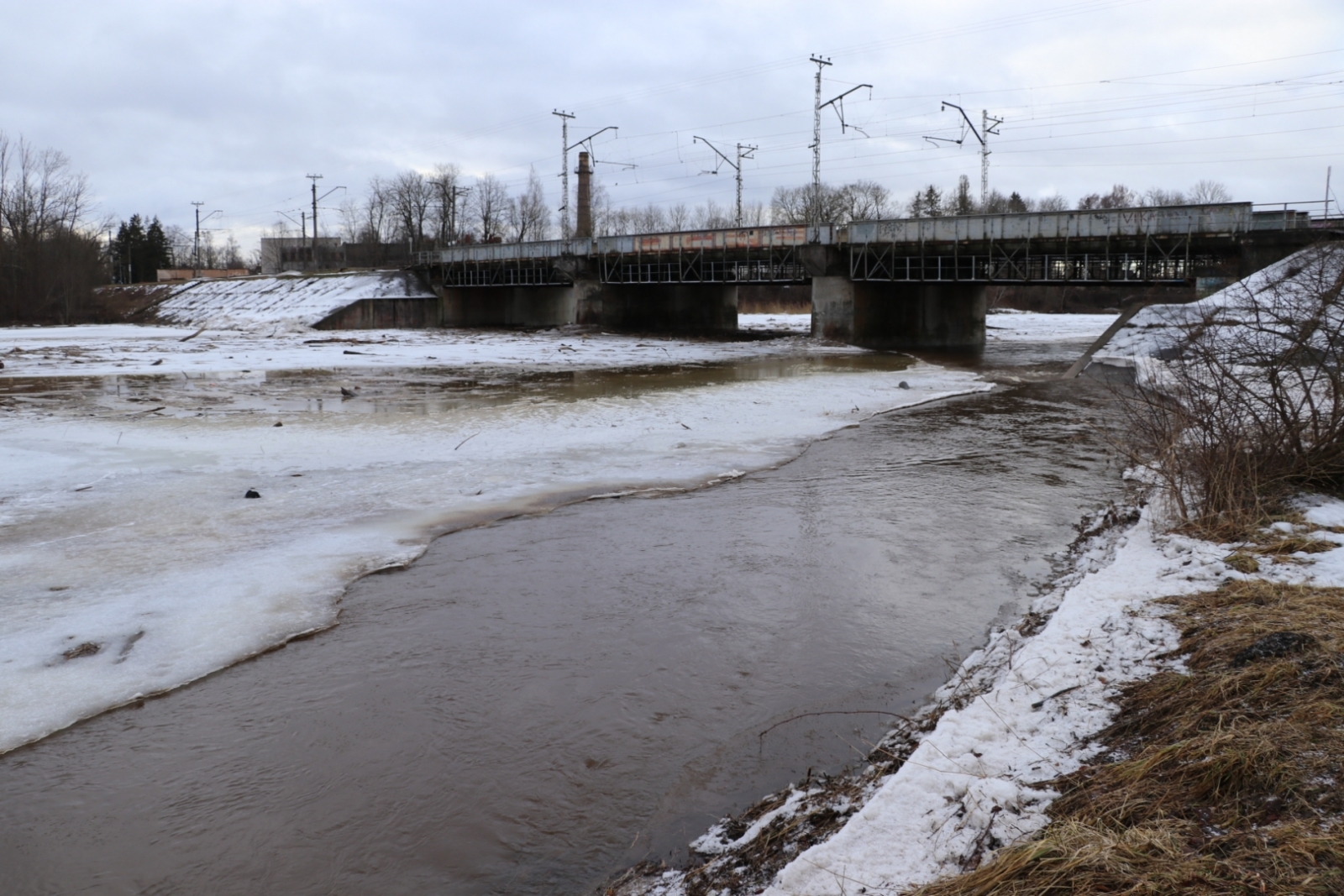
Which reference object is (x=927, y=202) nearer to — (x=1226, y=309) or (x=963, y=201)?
(x=963, y=201)

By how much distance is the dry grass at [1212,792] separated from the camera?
11.2ft

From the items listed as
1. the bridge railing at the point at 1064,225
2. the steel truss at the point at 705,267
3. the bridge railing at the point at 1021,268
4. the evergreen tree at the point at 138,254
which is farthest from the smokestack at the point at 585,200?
the evergreen tree at the point at 138,254

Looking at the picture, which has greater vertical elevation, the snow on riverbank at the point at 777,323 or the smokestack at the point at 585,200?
the smokestack at the point at 585,200

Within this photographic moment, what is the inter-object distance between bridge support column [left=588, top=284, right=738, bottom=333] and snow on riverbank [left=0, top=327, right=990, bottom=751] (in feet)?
95.2

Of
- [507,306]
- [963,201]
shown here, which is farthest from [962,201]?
[507,306]

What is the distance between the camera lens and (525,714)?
653cm

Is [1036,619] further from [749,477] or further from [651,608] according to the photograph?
[749,477]

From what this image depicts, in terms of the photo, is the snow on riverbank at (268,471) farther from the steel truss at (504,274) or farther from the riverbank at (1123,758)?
the steel truss at (504,274)

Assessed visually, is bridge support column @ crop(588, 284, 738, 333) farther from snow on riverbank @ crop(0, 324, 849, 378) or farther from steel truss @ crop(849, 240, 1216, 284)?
steel truss @ crop(849, 240, 1216, 284)

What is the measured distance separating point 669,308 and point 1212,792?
6061 centimetres

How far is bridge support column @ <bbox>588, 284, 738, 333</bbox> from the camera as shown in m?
62.3

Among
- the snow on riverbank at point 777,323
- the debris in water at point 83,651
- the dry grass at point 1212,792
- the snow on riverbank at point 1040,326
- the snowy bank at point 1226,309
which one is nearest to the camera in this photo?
the dry grass at point 1212,792

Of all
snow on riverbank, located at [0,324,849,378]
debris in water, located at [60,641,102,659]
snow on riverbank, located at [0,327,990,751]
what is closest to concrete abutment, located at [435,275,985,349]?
snow on riverbank, located at [0,324,849,378]

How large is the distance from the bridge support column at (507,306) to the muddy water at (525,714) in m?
62.3
